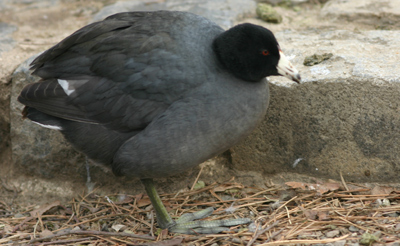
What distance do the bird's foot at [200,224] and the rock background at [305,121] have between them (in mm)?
369

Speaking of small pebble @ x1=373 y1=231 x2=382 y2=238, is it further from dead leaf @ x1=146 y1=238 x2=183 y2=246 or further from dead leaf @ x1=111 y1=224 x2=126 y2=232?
dead leaf @ x1=111 y1=224 x2=126 y2=232

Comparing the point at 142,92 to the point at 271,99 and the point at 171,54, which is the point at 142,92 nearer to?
the point at 171,54

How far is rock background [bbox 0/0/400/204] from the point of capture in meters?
3.10

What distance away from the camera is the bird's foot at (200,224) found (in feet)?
9.77

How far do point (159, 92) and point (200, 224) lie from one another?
2.97ft

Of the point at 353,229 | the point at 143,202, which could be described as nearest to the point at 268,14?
the point at 143,202

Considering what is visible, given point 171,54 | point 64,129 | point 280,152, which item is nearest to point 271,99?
point 280,152

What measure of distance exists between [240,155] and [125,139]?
3.09ft

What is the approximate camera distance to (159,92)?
2.74 m

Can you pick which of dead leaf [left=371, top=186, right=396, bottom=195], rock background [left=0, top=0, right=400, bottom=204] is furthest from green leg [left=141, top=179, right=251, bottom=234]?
dead leaf [left=371, top=186, right=396, bottom=195]

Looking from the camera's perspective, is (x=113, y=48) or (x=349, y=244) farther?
(x=113, y=48)

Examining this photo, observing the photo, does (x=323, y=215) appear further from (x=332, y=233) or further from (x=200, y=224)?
(x=200, y=224)

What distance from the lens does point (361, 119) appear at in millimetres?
3104

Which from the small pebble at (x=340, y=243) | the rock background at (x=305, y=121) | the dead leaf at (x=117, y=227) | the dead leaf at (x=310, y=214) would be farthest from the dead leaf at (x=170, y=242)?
the small pebble at (x=340, y=243)
